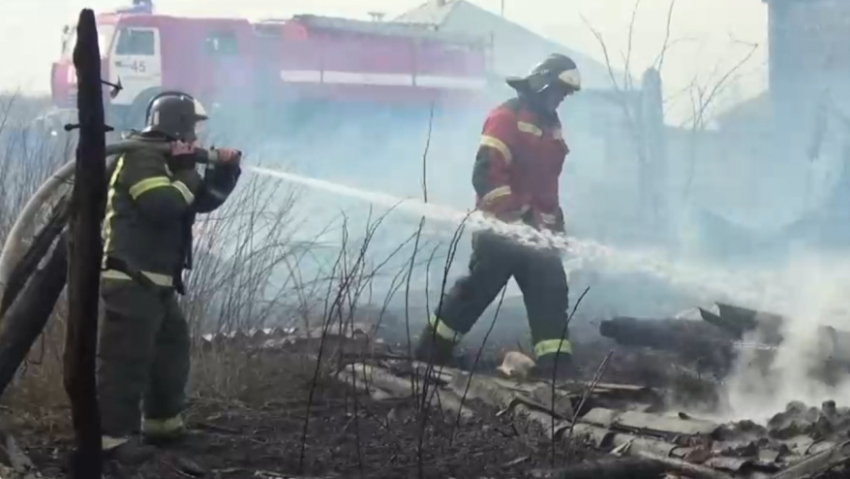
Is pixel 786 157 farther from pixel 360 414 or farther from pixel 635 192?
pixel 360 414

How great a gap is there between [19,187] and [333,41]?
5.29 m

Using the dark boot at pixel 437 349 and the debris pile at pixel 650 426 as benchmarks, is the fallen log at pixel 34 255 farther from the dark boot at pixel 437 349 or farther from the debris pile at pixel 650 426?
the dark boot at pixel 437 349

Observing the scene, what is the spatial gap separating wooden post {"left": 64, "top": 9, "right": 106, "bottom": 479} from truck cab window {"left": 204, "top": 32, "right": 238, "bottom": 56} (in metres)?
8.59

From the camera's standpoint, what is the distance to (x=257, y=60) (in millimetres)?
11664

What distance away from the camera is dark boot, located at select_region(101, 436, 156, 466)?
4336 millimetres

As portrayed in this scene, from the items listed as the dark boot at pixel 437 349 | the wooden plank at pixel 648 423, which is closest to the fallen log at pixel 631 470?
the wooden plank at pixel 648 423

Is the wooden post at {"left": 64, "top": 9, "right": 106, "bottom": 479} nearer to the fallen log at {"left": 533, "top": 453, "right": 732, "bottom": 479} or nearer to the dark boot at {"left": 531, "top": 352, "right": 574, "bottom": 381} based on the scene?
the fallen log at {"left": 533, "top": 453, "right": 732, "bottom": 479}

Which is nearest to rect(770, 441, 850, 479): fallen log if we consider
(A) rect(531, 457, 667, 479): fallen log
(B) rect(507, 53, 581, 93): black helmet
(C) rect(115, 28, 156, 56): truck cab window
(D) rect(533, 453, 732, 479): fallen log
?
(D) rect(533, 453, 732, 479): fallen log

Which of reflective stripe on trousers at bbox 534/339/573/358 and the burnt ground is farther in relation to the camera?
reflective stripe on trousers at bbox 534/339/573/358

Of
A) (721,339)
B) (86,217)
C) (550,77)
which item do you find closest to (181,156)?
(86,217)

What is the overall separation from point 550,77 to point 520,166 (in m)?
0.55

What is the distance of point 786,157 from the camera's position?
11.7 meters

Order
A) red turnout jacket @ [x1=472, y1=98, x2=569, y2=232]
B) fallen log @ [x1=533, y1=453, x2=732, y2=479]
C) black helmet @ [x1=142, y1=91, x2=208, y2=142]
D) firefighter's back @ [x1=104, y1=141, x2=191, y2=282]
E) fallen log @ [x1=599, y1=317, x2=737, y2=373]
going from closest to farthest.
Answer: fallen log @ [x1=533, y1=453, x2=732, y2=479], firefighter's back @ [x1=104, y1=141, x2=191, y2=282], black helmet @ [x1=142, y1=91, x2=208, y2=142], red turnout jacket @ [x1=472, y1=98, x2=569, y2=232], fallen log @ [x1=599, y1=317, x2=737, y2=373]

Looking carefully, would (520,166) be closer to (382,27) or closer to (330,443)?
(330,443)
